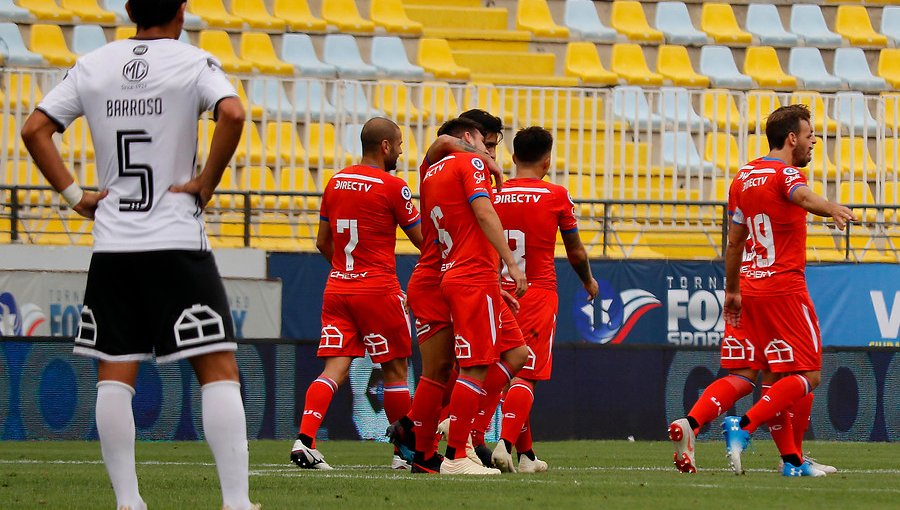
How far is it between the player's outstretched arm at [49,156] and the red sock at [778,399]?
4065 mm

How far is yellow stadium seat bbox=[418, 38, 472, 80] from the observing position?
18.7 meters

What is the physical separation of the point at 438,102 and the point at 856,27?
292 inches

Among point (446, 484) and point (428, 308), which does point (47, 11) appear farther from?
point (446, 484)

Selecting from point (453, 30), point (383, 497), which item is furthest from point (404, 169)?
point (383, 497)

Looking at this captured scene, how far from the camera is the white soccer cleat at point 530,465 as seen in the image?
8.82 meters

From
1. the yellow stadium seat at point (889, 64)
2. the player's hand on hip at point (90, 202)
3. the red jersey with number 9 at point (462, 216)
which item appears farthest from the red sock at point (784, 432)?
the yellow stadium seat at point (889, 64)

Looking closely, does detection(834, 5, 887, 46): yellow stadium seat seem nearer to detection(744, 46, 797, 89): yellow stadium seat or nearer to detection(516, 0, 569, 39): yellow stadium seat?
detection(744, 46, 797, 89): yellow stadium seat

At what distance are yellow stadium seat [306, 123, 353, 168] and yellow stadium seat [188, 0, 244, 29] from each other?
2.52m

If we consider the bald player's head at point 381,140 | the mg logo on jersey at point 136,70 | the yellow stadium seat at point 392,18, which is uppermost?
the yellow stadium seat at point 392,18

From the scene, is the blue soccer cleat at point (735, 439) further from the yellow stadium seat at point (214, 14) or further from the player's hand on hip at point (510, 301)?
the yellow stadium seat at point (214, 14)

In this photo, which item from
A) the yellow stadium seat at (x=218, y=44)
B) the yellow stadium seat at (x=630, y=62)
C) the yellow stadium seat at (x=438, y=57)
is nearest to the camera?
the yellow stadium seat at (x=218, y=44)

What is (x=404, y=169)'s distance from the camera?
54.7 feet

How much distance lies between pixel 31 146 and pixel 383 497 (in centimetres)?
218

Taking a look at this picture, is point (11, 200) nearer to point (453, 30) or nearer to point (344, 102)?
point (344, 102)
